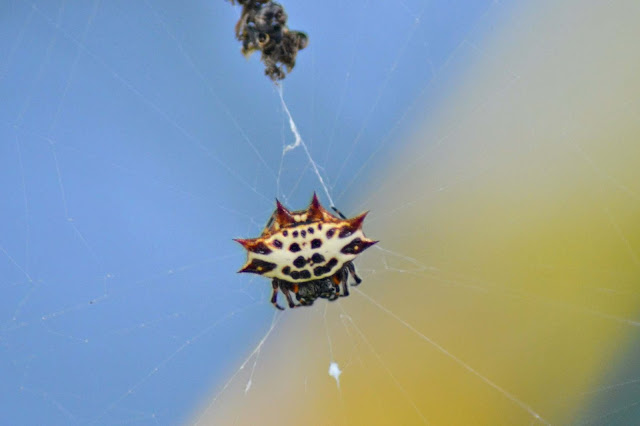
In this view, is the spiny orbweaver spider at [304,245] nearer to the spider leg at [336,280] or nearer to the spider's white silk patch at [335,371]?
the spider leg at [336,280]

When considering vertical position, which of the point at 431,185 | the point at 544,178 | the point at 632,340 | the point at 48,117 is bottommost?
the point at 632,340

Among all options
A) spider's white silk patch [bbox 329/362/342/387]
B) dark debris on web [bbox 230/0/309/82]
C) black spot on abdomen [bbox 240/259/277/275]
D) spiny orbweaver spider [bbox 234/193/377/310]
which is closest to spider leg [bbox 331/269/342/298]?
spiny orbweaver spider [bbox 234/193/377/310]

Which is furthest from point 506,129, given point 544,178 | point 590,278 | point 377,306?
point 377,306

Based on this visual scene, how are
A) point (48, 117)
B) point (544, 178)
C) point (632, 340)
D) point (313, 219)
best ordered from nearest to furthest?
point (313, 219) < point (48, 117) < point (632, 340) < point (544, 178)

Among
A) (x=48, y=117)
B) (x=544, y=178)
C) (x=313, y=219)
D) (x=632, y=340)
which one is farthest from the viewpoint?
(x=544, y=178)

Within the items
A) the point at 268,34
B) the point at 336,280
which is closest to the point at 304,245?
the point at 336,280

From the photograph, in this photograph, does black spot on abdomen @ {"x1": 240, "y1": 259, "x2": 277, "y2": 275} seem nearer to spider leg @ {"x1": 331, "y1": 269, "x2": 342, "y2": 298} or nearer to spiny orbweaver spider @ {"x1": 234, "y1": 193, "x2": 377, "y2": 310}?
spiny orbweaver spider @ {"x1": 234, "y1": 193, "x2": 377, "y2": 310}

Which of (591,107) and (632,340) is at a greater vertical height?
(591,107)

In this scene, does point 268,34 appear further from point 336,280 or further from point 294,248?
point 336,280

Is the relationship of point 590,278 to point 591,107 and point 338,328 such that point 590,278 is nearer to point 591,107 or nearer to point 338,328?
point 591,107
